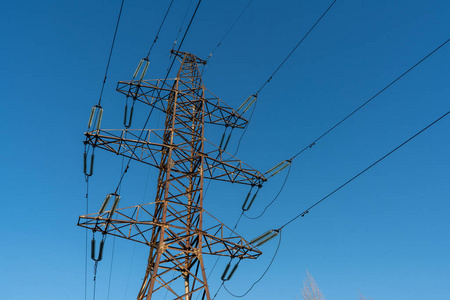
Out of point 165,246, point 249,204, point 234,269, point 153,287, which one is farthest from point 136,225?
point 249,204

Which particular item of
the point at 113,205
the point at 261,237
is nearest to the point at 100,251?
the point at 113,205

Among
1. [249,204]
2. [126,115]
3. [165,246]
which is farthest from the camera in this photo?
[126,115]

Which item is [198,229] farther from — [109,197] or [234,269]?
[109,197]

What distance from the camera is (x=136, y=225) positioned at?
11336 millimetres

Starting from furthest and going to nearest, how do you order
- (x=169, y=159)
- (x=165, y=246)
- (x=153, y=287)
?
1. (x=169, y=159)
2. (x=165, y=246)
3. (x=153, y=287)

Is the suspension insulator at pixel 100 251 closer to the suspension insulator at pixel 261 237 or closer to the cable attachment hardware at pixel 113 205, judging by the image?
the cable attachment hardware at pixel 113 205

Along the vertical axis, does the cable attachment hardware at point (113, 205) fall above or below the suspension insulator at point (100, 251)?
above

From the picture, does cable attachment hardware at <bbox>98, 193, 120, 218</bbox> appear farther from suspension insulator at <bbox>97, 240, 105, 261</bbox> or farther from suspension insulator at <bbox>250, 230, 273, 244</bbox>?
suspension insulator at <bbox>250, 230, 273, 244</bbox>

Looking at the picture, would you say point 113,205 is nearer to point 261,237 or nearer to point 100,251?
point 100,251

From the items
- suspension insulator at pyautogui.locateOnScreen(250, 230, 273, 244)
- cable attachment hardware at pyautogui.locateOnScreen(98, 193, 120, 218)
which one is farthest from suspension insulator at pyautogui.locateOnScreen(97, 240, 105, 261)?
suspension insulator at pyautogui.locateOnScreen(250, 230, 273, 244)

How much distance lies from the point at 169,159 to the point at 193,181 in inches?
55.5

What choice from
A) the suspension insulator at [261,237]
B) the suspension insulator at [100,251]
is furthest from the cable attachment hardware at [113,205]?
the suspension insulator at [261,237]

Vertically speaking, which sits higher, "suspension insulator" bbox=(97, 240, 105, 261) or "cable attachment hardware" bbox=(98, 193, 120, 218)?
"cable attachment hardware" bbox=(98, 193, 120, 218)

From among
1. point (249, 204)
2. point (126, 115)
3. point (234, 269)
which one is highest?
point (126, 115)
